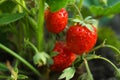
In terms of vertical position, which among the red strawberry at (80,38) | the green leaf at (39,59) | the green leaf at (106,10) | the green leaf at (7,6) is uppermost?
the green leaf at (7,6)

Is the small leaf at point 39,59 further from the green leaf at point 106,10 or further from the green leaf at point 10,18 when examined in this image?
the green leaf at point 106,10

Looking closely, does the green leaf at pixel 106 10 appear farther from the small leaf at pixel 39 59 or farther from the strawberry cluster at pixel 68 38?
the small leaf at pixel 39 59

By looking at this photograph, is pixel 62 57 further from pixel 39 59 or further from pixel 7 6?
pixel 7 6

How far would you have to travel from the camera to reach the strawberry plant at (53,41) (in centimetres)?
107

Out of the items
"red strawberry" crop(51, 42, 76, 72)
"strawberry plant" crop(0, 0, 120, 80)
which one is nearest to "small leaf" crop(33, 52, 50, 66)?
"strawberry plant" crop(0, 0, 120, 80)

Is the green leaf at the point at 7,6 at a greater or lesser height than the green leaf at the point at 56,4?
greater

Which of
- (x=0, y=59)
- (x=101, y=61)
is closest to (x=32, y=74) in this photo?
(x=0, y=59)

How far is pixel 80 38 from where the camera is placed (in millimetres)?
1087

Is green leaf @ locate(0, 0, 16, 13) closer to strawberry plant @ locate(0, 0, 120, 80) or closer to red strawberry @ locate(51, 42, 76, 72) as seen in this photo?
strawberry plant @ locate(0, 0, 120, 80)

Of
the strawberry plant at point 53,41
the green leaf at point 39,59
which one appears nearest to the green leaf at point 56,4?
the strawberry plant at point 53,41

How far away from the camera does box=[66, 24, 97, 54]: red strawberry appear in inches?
42.5

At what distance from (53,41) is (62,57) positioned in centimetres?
6

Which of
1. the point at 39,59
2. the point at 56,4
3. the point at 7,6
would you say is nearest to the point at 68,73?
the point at 39,59

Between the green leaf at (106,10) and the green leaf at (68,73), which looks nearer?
the green leaf at (68,73)
